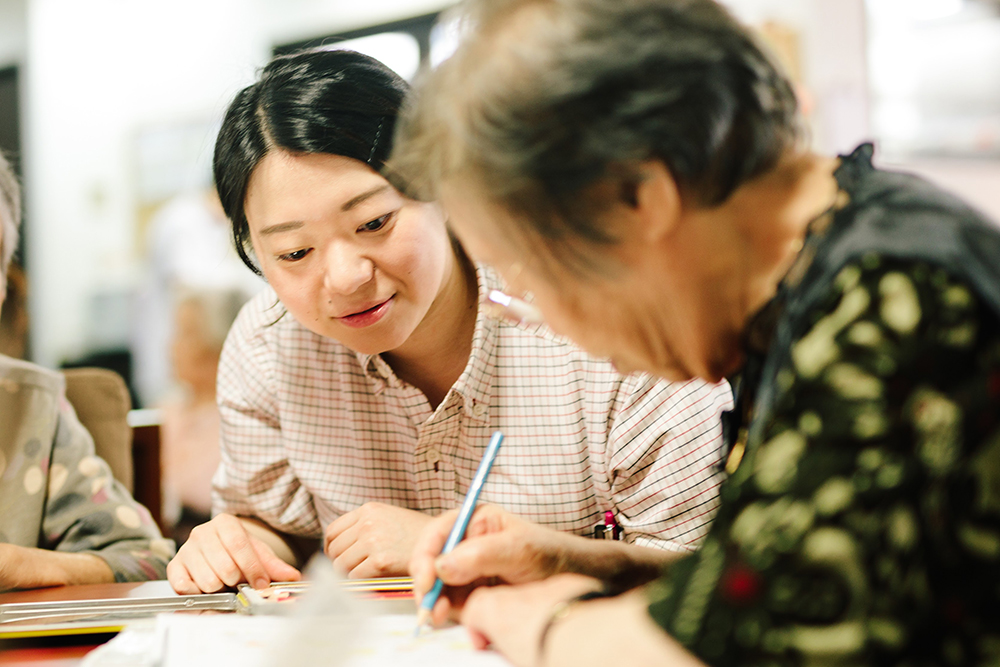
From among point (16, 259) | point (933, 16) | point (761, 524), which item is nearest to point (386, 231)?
point (761, 524)

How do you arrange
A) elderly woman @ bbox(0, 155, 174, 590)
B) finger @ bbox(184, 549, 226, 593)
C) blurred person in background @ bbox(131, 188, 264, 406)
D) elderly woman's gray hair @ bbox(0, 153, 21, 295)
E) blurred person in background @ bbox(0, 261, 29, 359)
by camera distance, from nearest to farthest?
1. finger @ bbox(184, 549, 226, 593)
2. elderly woman @ bbox(0, 155, 174, 590)
3. elderly woman's gray hair @ bbox(0, 153, 21, 295)
4. blurred person in background @ bbox(0, 261, 29, 359)
5. blurred person in background @ bbox(131, 188, 264, 406)

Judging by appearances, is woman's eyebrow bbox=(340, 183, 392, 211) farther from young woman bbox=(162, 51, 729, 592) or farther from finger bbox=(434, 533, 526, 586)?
finger bbox=(434, 533, 526, 586)

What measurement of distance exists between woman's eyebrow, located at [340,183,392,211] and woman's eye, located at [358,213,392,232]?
0.09 feet

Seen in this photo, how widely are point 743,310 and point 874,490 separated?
23cm

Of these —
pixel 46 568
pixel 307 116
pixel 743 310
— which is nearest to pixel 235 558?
pixel 46 568

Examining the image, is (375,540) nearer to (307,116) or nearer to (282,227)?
(282,227)

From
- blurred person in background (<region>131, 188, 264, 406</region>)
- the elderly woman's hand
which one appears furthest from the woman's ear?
blurred person in background (<region>131, 188, 264, 406</region>)

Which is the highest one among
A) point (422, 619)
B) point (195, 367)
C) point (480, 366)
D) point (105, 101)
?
point (105, 101)

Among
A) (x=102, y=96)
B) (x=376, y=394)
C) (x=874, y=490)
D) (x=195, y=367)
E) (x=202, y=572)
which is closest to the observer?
(x=874, y=490)

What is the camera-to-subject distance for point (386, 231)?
1015mm

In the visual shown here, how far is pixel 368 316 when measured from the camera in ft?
3.42

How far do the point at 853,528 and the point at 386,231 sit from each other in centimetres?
69

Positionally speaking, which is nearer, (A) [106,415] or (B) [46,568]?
(B) [46,568]

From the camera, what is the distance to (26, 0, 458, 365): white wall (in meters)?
3.24
